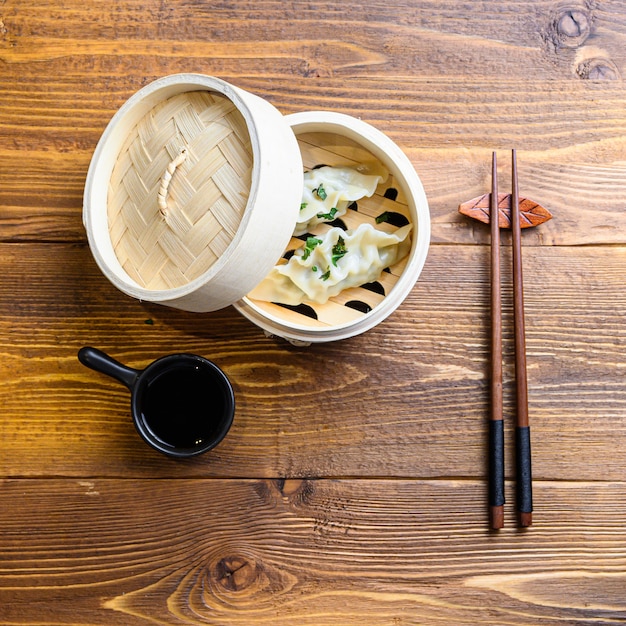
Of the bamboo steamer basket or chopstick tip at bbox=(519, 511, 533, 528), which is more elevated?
the bamboo steamer basket

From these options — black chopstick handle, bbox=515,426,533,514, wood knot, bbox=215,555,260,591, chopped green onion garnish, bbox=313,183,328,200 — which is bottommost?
wood knot, bbox=215,555,260,591

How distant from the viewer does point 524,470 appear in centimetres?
129

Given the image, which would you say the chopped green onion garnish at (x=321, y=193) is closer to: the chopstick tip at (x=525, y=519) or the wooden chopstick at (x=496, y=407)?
the wooden chopstick at (x=496, y=407)

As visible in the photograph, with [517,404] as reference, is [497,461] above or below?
below

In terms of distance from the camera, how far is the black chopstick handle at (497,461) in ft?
4.25

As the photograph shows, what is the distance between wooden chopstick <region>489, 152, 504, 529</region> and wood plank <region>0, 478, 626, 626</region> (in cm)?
4

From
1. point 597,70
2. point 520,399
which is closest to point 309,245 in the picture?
point 520,399

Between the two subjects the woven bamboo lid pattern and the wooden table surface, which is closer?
the woven bamboo lid pattern

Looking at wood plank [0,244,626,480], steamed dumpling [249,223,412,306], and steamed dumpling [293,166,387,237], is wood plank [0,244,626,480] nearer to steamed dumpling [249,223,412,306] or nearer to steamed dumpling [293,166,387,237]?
steamed dumpling [249,223,412,306]

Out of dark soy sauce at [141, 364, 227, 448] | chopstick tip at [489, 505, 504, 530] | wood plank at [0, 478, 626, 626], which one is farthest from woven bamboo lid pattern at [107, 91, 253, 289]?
chopstick tip at [489, 505, 504, 530]

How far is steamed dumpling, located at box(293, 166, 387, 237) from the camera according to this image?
51.2 inches

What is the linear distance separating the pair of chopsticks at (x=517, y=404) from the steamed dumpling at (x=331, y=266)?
22 cm

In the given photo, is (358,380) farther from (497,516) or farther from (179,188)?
(179,188)

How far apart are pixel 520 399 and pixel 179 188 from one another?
2.54 feet
